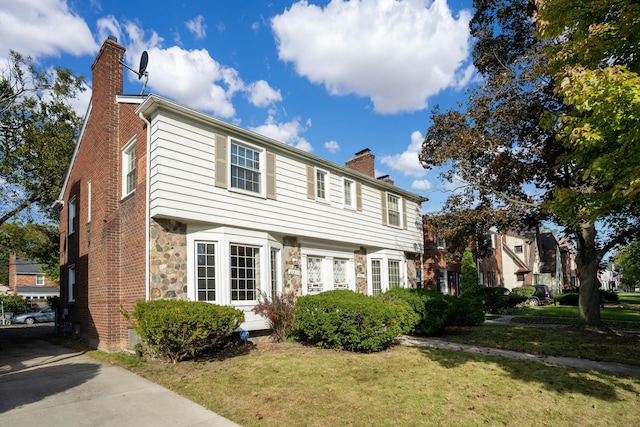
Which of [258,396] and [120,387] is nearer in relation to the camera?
[258,396]

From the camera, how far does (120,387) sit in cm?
702

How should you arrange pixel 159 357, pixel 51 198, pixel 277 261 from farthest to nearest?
pixel 51 198, pixel 277 261, pixel 159 357

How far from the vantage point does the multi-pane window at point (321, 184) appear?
581 inches

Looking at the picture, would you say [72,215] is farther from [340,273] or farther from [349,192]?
[349,192]

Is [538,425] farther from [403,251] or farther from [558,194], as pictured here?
[403,251]

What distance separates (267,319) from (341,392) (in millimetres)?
5357

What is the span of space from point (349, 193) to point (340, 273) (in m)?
3.19

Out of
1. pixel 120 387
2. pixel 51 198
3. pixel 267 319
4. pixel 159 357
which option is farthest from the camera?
pixel 51 198

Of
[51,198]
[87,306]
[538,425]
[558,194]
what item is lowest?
[538,425]

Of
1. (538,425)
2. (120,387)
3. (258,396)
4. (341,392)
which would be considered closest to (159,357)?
(120,387)

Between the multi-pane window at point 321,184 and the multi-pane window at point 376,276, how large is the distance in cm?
421

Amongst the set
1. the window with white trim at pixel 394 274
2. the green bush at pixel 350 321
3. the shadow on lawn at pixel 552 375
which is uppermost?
the window with white trim at pixel 394 274

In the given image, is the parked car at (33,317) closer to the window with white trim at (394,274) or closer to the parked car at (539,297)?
the window with white trim at (394,274)

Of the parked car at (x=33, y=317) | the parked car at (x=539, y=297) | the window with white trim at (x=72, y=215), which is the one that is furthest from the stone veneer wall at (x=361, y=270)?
the parked car at (x=33, y=317)
